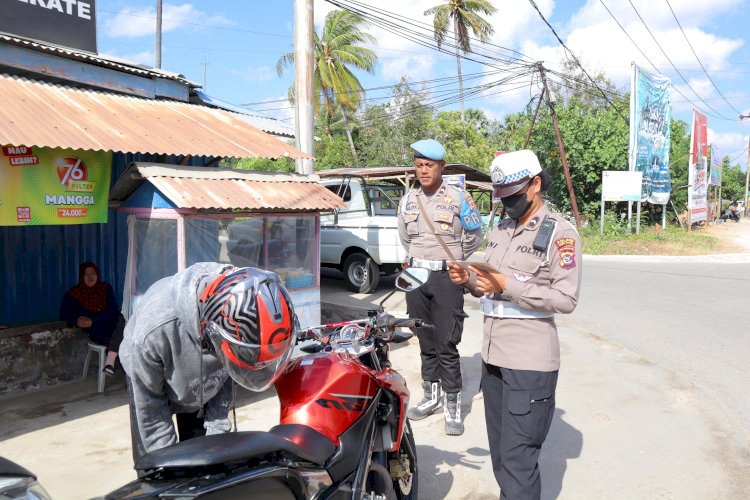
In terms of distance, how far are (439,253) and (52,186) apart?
3.04 meters

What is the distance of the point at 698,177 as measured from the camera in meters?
26.0

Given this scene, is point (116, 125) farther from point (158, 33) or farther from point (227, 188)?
point (158, 33)

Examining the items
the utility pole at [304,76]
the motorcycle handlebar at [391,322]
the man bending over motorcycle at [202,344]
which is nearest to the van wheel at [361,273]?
the utility pole at [304,76]

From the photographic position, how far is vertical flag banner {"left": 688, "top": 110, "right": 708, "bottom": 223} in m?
25.1

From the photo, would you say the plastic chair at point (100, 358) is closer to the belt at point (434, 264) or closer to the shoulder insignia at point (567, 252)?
the belt at point (434, 264)

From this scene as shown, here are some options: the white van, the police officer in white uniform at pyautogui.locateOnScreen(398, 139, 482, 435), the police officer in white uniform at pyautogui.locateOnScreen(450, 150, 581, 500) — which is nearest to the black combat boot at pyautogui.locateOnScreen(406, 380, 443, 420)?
the police officer in white uniform at pyautogui.locateOnScreen(398, 139, 482, 435)

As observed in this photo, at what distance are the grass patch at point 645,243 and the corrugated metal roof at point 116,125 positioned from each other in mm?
15361

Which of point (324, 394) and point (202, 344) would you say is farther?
point (324, 394)

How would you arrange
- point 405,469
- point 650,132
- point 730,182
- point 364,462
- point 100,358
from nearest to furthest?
1. point 364,462
2. point 405,469
3. point 100,358
4. point 650,132
5. point 730,182

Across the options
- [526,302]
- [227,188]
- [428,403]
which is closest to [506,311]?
[526,302]

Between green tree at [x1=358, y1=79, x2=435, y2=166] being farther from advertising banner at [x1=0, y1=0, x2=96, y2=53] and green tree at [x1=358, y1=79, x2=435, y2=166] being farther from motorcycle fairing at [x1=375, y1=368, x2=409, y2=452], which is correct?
motorcycle fairing at [x1=375, y1=368, x2=409, y2=452]

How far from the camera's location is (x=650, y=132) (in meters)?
22.1

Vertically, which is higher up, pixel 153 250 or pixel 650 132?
pixel 650 132

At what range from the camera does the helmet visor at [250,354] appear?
1858 millimetres
